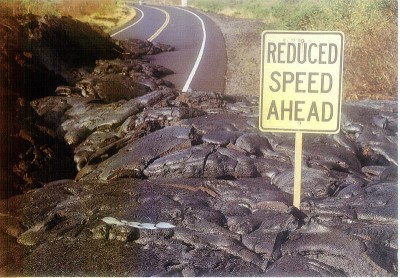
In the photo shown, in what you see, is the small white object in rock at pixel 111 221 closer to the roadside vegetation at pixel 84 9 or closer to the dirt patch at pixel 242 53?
the dirt patch at pixel 242 53

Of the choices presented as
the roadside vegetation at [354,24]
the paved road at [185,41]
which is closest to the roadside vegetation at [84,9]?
the paved road at [185,41]

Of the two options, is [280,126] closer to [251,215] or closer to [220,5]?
[251,215]

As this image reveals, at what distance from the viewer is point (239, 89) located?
5691 mm

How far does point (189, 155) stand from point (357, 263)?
1948 millimetres

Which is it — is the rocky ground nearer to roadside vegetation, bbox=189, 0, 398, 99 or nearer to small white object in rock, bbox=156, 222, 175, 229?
small white object in rock, bbox=156, 222, 175, 229

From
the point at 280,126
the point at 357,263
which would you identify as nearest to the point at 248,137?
the point at 280,126

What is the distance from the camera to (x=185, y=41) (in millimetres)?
5594

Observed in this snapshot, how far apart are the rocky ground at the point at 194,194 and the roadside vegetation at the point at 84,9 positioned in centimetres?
47

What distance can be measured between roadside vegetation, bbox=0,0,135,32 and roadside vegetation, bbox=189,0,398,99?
87cm

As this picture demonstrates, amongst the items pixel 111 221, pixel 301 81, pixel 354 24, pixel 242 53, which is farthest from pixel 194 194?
pixel 354 24

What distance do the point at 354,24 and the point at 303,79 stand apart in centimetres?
144

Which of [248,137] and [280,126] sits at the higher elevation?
[280,126]

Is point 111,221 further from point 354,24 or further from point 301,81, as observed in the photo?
point 354,24

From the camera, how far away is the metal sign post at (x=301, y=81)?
366cm
